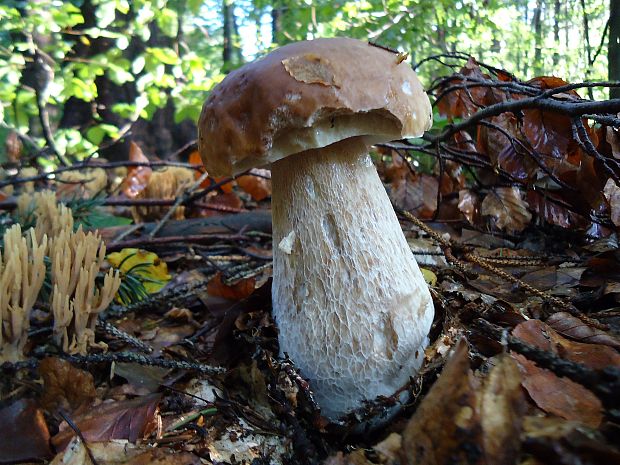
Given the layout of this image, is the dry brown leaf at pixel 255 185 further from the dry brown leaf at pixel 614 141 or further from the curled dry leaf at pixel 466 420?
the curled dry leaf at pixel 466 420

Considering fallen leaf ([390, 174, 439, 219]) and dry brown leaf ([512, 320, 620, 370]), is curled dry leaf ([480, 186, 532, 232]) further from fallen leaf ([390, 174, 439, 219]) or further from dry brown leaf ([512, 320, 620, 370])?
dry brown leaf ([512, 320, 620, 370])

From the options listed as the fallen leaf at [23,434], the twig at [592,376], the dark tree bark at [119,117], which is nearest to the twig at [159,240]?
the fallen leaf at [23,434]

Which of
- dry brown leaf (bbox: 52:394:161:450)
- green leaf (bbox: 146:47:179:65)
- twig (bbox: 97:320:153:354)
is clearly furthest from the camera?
green leaf (bbox: 146:47:179:65)

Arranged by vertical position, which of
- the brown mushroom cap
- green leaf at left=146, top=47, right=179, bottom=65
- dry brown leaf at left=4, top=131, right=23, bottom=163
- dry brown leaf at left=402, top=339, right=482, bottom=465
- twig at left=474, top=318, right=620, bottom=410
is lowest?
dry brown leaf at left=402, top=339, right=482, bottom=465

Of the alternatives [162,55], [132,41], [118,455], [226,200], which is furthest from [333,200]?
[132,41]

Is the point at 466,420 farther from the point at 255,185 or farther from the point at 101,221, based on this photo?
the point at 255,185

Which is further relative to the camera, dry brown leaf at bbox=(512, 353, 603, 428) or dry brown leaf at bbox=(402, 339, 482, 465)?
dry brown leaf at bbox=(512, 353, 603, 428)

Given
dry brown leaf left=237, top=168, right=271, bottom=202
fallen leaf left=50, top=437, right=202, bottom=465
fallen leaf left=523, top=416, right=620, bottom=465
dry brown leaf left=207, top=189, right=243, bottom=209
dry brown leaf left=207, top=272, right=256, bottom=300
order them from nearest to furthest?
fallen leaf left=523, top=416, right=620, bottom=465 < fallen leaf left=50, top=437, right=202, bottom=465 < dry brown leaf left=207, top=272, right=256, bottom=300 < dry brown leaf left=207, top=189, right=243, bottom=209 < dry brown leaf left=237, top=168, right=271, bottom=202

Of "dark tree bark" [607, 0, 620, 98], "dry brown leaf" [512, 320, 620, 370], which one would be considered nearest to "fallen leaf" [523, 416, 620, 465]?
"dry brown leaf" [512, 320, 620, 370]
